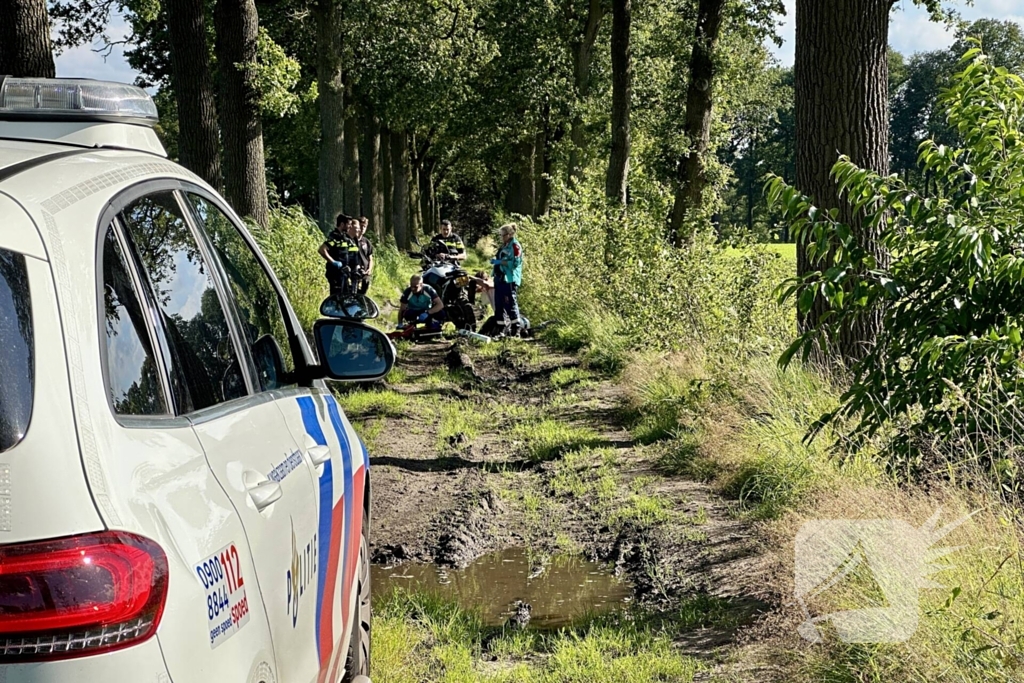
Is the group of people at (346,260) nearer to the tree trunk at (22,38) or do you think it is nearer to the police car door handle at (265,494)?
the tree trunk at (22,38)

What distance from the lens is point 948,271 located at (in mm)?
5609

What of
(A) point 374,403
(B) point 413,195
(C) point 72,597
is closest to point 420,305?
(A) point 374,403

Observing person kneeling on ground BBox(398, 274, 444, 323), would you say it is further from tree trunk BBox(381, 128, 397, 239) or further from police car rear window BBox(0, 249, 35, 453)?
tree trunk BBox(381, 128, 397, 239)

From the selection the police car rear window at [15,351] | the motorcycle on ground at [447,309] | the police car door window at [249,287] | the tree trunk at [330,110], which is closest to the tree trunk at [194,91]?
the motorcycle on ground at [447,309]

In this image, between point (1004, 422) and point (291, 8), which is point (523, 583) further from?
point (291, 8)

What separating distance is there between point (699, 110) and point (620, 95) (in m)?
4.30

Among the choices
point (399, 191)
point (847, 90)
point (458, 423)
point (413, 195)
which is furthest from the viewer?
point (413, 195)

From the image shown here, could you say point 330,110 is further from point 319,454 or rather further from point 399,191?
point 319,454

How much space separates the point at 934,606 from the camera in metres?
4.42

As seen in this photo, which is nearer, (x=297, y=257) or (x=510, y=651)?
(x=510, y=651)

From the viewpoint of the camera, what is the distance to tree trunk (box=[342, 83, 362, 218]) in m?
30.7

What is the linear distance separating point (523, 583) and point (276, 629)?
4.31m

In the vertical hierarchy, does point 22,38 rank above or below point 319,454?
above

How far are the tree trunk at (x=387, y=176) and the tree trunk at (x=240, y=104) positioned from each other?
26.0 metres
